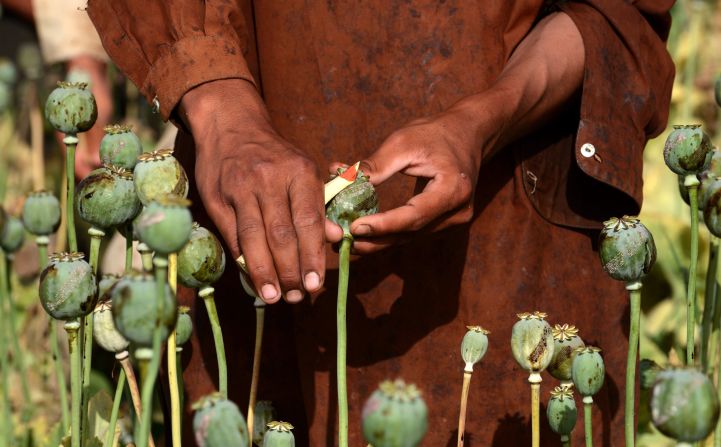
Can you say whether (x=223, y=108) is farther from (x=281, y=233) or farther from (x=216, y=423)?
(x=216, y=423)

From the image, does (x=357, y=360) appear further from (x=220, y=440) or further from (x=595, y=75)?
(x=220, y=440)

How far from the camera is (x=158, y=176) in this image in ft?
2.61

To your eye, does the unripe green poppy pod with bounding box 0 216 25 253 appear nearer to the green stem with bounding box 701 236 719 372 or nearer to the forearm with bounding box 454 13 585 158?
the forearm with bounding box 454 13 585 158

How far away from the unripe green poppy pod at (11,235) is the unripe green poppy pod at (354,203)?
2.05 feet

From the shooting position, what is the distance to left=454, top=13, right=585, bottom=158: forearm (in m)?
1.06

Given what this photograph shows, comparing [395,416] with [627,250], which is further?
[627,250]

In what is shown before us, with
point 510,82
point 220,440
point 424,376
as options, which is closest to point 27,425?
point 424,376

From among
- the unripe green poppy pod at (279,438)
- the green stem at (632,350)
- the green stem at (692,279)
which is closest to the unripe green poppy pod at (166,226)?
the unripe green poppy pod at (279,438)

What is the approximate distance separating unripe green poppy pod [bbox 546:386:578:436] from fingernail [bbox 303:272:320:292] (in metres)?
0.21

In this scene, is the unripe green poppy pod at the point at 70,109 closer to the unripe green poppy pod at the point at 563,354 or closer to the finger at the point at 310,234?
the finger at the point at 310,234

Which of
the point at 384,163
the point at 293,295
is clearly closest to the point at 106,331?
the point at 293,295

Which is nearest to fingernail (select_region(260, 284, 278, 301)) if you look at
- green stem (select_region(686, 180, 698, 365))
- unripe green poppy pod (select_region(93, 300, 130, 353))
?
unripe green poppy pod (select_region(93, 300, 130, 353))

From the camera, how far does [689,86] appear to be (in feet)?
8.80

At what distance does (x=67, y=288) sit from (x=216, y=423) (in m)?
0.27
